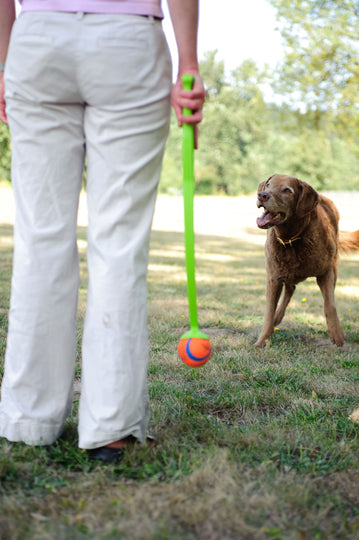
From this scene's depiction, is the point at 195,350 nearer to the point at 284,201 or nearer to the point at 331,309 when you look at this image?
the point at 284,201

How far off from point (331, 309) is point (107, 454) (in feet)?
9.29

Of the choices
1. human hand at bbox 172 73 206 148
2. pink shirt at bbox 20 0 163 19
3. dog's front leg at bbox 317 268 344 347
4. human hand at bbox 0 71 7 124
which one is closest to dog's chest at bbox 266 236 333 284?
dog's front leg at bbox 317 268 344 347

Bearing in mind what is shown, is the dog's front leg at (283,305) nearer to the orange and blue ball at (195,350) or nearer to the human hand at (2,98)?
the orange and blue ball at (195,350)

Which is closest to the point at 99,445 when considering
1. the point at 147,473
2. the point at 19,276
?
the point at 147,473

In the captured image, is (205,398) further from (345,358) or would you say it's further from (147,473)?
(345,358)

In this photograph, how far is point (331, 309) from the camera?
169 inches

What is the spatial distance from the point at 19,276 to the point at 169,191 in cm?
4278

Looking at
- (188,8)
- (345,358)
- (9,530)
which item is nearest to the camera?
(9,530)

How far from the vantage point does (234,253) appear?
11891 mm

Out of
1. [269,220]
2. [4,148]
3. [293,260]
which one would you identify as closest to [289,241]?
[293,260]

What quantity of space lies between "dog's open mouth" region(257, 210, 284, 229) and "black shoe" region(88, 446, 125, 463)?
2.35 meters

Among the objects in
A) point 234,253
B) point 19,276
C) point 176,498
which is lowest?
point 234,253

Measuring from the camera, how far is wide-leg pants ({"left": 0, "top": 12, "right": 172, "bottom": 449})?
1.75 meters

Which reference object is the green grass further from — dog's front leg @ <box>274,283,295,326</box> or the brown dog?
dog's front leg @ <box>274,283,295,326</box>
